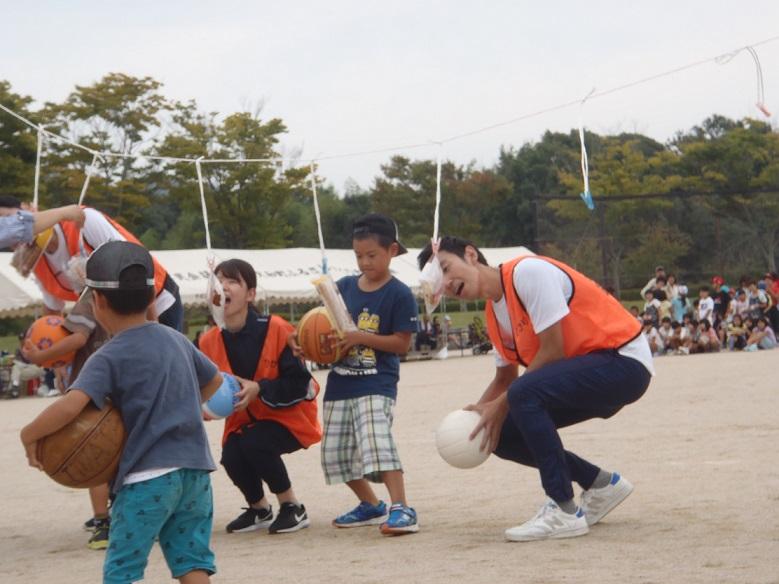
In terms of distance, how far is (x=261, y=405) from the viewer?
6812 millimetres

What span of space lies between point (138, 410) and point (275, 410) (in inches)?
110

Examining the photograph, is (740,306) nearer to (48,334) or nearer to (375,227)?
(375,227)

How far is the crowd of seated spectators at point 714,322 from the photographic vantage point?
89.4ft

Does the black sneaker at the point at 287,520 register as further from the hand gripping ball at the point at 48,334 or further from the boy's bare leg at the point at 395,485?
the hand gripping ball at the point at 48,334

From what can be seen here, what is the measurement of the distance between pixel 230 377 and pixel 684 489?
2.74 metres

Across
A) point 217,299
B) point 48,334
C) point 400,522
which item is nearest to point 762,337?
point 217,299

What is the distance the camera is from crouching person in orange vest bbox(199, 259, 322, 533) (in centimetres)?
677

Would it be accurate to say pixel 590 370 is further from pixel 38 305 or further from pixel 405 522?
pixel 38 305

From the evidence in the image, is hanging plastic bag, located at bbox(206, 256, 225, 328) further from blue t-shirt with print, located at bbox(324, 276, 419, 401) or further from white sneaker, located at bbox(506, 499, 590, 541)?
white sneaker, located at bbox(506, 499, 590, 541)

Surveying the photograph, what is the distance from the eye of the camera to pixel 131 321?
4.09m

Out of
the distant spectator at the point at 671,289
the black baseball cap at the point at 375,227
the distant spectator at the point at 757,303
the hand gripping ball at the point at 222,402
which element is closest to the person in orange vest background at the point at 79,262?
the hand gripping ball at the point at 222,402

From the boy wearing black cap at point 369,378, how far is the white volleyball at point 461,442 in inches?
18.3

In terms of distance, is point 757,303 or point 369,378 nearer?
point 369,378

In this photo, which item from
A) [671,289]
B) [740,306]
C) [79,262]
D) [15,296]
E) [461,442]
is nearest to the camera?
[461,442]
